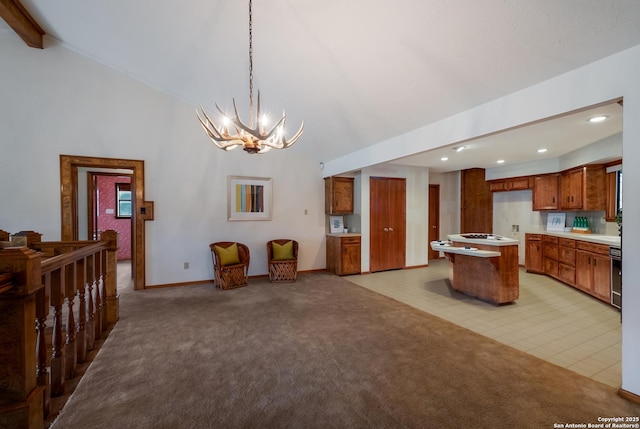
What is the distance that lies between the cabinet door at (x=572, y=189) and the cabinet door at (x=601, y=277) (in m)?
1.24

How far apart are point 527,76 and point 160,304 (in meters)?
4.80

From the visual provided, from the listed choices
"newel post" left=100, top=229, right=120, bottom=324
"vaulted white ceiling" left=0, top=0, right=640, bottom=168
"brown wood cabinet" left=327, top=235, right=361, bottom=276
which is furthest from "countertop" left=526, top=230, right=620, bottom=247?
"newel post" left=100, top=229, right=120, bottom=324

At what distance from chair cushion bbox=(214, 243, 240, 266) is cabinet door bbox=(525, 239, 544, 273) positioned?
5.61m

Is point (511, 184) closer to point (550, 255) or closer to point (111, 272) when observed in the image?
point (550, 255)

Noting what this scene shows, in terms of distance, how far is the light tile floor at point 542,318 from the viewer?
2457 millimetres

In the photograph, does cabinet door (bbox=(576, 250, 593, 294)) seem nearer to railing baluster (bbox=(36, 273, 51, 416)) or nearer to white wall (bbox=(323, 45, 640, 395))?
white wall (bbox=(323, 45, 640, 395))

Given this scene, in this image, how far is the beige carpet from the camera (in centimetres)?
176

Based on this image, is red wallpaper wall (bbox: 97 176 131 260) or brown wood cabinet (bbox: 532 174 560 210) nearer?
brown wood cabinet (bbox: 532 174 560 210)

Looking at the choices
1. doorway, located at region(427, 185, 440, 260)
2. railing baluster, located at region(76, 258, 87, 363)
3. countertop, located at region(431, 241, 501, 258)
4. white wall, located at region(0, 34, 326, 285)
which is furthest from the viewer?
doorway, located at region(427, 185, 440, 260)

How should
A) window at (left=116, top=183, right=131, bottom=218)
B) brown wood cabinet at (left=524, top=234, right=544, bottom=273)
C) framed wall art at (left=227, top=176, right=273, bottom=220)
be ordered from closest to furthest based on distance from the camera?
framed wall art at (left=227, top=176, right=273, bottom=220)
brown wood cabinet at (left=524, top=234, right=544, bottom=273)
window at (left=116, top=183, right=131, bottom=218)

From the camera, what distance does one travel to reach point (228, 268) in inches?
183

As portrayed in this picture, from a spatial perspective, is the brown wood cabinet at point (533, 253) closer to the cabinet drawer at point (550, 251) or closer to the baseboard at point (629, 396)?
the cabinet drawer at point (550, 251)

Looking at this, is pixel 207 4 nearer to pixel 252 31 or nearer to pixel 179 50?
pixel 252 31

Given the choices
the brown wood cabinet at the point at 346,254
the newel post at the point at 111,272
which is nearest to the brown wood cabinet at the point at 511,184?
the brown wood cabinet at the point at 346,254
